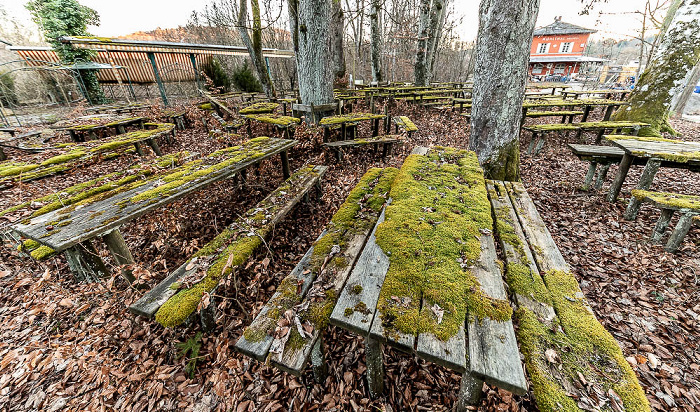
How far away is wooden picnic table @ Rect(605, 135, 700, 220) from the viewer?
3320 millimetres

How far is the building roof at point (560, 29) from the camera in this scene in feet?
109

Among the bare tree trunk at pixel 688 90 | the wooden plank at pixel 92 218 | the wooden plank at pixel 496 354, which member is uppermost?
the bare tree trunk at pixel 688 90

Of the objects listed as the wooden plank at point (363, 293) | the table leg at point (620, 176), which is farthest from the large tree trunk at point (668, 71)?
the wooden plank at point (363, 293)

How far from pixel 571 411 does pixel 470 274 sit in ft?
2.30

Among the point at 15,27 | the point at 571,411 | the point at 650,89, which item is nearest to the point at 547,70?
the point at 650,89

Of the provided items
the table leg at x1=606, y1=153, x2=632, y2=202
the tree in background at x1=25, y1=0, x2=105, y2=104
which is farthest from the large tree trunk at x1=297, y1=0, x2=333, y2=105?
the tree in background at x1=25, y1=0, x2=105, y2=104

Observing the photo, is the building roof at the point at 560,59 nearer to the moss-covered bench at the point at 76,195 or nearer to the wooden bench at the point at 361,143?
the wooden bench at the point at 361,143

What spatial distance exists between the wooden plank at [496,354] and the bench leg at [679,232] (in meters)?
3.02

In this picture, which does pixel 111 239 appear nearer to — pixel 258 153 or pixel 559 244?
pixel 258 153

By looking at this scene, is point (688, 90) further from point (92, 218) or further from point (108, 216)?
point (92, 218)

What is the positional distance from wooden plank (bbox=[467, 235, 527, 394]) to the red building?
42.4 metres

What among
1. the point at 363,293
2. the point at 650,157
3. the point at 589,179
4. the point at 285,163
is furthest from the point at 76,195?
the point at 589,179

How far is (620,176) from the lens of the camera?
384cm

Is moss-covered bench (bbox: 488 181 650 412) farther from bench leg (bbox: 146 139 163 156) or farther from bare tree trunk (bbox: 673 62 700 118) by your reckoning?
bare tree trunk (bbox: 673 62 700 118)
